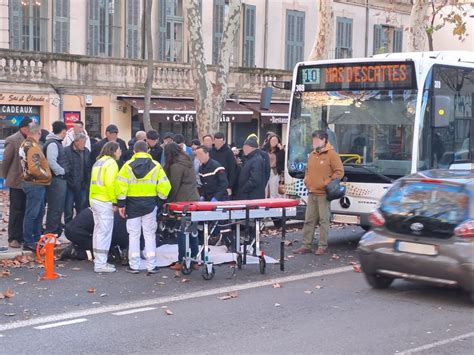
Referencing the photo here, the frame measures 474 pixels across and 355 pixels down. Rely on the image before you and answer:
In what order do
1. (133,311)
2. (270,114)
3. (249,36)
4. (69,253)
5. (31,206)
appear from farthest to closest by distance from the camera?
1. (249,36)
2. (270,114)
3. (31,206)
4. (69,253)
5. (133,311)

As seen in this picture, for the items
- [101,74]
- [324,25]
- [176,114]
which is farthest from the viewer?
[176,114]

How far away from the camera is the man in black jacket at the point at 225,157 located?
44.2 feet

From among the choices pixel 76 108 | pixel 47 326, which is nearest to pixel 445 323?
pixel 47 326

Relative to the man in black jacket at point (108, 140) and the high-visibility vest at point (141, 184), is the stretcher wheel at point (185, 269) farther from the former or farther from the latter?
the man in black jacket at point (108, 140)

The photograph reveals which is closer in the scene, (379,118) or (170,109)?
(379,118)

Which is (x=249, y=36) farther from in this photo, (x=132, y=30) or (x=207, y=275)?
(x=207, y=275)

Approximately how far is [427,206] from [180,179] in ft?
11.5

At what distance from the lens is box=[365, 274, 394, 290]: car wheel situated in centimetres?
970

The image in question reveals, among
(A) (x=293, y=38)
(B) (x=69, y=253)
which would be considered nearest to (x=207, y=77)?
(B) (x=69, y=253)

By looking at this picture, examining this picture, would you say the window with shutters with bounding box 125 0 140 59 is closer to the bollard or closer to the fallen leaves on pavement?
the bollard

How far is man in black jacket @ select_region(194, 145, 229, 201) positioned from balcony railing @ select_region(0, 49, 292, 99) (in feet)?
41.4

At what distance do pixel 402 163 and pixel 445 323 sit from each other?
4.55 meters

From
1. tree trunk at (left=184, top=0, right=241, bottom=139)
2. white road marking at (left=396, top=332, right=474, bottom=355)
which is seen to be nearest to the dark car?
white road marking at (left=396, top=332, right=474, bottom=355)

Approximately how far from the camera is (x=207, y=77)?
63.9 ft
